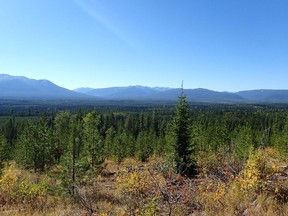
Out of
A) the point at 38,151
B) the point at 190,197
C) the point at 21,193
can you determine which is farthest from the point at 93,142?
the point at 190,197

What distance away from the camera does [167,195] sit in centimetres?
848

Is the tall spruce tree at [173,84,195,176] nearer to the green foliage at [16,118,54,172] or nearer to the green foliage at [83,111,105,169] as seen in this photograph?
the green foliage at [83,111,105,169]

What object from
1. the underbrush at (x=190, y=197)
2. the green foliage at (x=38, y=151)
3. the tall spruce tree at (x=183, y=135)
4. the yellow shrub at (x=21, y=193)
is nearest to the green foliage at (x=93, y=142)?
the tall spruce tree at (x=183, y=135)

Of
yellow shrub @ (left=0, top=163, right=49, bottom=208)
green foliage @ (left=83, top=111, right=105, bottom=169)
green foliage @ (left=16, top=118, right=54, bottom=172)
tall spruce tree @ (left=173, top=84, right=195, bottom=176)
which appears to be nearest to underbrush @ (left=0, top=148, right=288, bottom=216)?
yellow shrub @ (left=0, top=163, right=49, bottom=208)

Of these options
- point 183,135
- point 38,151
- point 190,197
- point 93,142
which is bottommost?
point 38,151

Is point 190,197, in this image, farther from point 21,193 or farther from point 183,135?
point 183,135

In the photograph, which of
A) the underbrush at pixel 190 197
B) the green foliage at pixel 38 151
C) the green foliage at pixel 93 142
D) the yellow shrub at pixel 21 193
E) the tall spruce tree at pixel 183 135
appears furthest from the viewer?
the green foliage at pixel 38 151

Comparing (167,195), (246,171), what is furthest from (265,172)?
(167,195)

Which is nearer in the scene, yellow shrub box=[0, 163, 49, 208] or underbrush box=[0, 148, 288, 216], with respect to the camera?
underbrush box=[0, 148, 288, 216]

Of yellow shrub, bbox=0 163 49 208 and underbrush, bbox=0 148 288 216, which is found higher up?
underbrush, bbox=0 148 288 216

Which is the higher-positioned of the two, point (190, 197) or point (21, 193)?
point (190, 197)

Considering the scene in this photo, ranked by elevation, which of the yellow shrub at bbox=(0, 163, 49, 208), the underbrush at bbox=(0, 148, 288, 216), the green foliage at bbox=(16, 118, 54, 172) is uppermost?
the underbrush at bbox=(0, 148, 288, 216)

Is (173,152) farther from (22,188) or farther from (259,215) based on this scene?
(259,215)

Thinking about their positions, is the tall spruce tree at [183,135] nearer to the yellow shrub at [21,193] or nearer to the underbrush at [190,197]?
the underbrush at [190,197]
